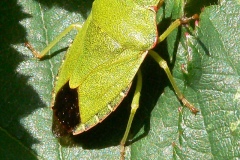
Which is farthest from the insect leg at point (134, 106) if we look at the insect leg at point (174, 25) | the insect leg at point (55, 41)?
the insect leg at point (55, 41)

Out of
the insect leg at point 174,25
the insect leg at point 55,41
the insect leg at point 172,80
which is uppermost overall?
the insect leg at point 174,25

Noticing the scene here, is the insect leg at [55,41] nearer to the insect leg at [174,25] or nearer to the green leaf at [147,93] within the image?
the green leaf at [147,93]

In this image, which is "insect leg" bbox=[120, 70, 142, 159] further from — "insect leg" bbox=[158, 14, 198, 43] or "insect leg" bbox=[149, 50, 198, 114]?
"insect leg" bbox=[158, 14, 198, 43]

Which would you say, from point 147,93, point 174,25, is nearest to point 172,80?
point 147,93

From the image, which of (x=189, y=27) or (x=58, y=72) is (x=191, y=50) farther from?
(x=58, y=72)

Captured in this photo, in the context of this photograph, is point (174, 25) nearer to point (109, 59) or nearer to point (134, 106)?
point (109, 59)
